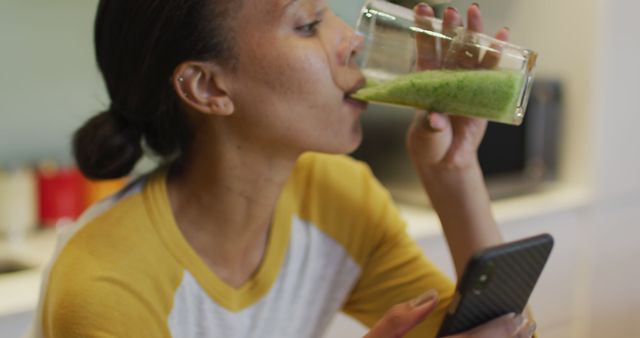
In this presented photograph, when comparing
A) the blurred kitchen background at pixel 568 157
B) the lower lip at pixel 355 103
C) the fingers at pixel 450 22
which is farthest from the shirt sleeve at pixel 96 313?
the blurred kitchen background at pixel 568 157

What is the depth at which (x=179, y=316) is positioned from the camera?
112cm

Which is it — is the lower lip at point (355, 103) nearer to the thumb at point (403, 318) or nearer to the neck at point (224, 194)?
the neck at point (224, 194)

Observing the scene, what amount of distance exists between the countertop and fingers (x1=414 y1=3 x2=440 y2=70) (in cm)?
83

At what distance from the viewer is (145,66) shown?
1.10 metres

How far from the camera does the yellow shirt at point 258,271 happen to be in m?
1.03

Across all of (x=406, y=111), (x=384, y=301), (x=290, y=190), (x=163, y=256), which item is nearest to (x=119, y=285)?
(x=163, y=256)

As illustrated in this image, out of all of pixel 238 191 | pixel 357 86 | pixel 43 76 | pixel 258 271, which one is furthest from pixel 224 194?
pixel 43 76

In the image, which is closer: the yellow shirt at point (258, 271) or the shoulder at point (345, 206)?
the yellow shirt at point (258, 271)

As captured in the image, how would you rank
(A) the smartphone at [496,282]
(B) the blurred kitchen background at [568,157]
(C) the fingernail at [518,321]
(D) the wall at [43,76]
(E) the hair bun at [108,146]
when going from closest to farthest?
1. (A) the smartphone at [496,282]
2. (C) the fingernail at [518,321]
3. (E) the hair bun at [108,146]
4. (D) the wall at [43,76]
5. (B) the blurred kitchen background at [568,157]

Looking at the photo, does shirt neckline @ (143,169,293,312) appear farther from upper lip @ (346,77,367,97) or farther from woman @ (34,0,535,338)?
upper lip @ (346,77,367,97)

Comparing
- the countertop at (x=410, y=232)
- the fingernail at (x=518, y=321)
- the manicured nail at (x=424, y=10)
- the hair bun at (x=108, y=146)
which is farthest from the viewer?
the countertop at (x=410, y=232)

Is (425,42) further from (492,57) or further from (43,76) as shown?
(43,76)

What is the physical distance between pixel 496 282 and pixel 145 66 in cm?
51

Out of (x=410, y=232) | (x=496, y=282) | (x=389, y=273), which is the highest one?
(x=496, y=282)
